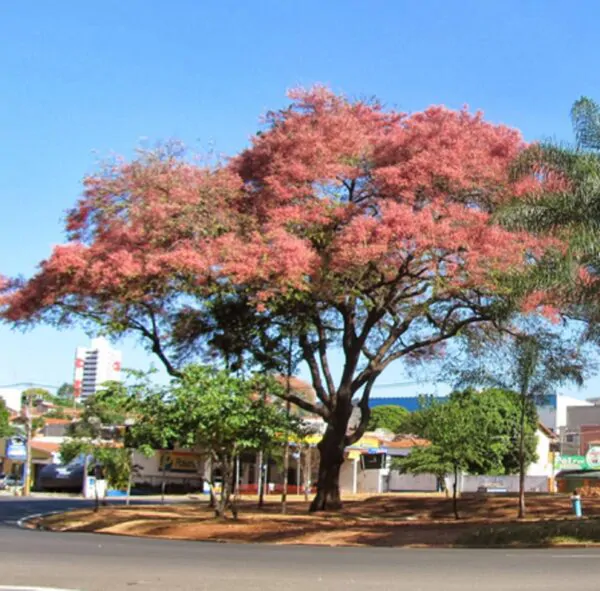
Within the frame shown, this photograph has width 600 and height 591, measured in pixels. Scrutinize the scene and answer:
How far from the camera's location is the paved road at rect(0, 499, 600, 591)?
38.8 feet

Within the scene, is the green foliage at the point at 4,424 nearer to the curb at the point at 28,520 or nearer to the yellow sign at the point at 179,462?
the yellow sign at the point at 179,462

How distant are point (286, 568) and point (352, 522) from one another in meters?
12.4

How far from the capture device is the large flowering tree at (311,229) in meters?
23.8

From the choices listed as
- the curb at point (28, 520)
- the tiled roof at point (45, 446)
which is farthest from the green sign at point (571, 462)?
the curb at point (28, 520)

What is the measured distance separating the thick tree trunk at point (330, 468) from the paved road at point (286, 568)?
33.0ft

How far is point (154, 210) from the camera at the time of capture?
961 inches

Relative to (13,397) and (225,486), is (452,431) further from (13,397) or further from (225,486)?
(13,397)

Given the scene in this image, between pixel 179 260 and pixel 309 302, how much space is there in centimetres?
430

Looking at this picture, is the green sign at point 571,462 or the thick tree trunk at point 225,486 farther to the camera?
the green sign at point 571,462

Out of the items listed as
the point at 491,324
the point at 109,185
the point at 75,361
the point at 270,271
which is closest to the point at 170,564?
the point at 270,271

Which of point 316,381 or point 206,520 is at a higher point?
point 316,381

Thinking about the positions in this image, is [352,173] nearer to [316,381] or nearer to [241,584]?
[316,381]

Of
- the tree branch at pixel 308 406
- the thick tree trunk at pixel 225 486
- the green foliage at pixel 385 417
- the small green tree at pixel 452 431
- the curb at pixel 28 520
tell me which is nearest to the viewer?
the thick tree trunk at pixel 225 486

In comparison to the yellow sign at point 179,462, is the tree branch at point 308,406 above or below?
above
